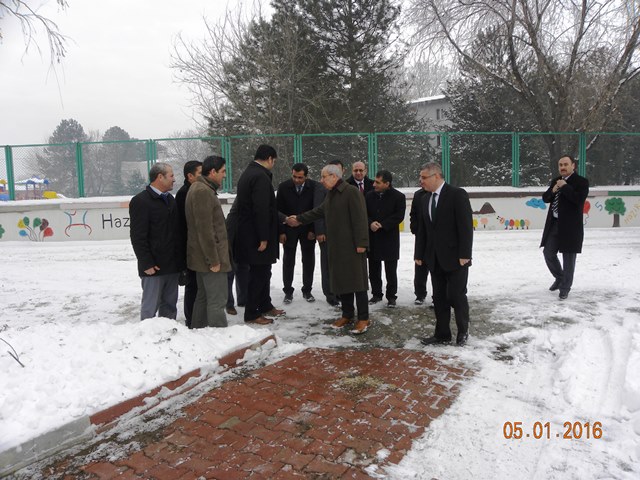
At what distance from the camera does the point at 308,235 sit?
7059 mm

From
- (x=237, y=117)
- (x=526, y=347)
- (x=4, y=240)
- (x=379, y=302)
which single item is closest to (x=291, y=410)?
(x=526, y=347)

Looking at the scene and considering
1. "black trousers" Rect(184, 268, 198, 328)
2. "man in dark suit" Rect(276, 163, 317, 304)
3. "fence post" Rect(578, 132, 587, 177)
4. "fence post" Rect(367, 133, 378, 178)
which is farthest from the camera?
"fence post" Rect(578, 132, 587, 177)

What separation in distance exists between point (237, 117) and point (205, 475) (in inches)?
765

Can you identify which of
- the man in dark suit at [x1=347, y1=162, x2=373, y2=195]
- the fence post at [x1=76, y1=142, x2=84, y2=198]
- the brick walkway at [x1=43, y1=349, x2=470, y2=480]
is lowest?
the brick walkway at [x1=43, y1=349, x2=470, y2=480]

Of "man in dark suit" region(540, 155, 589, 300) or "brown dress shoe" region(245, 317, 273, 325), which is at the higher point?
"man in dark suit" region(540, 155, 589, 300)

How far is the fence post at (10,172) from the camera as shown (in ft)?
46.8

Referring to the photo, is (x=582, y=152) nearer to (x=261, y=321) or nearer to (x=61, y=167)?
(x=261, y=321)

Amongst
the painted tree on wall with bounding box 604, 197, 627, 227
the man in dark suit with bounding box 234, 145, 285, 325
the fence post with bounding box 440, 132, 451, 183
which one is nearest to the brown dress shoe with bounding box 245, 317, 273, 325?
the man in dark suit with bounding box 234, 145, 285, 325

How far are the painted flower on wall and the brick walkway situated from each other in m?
11.6

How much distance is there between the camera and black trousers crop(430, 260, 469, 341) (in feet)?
17.1

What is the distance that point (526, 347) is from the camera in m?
5.16

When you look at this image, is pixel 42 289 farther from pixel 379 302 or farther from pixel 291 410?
pixel 291 410
